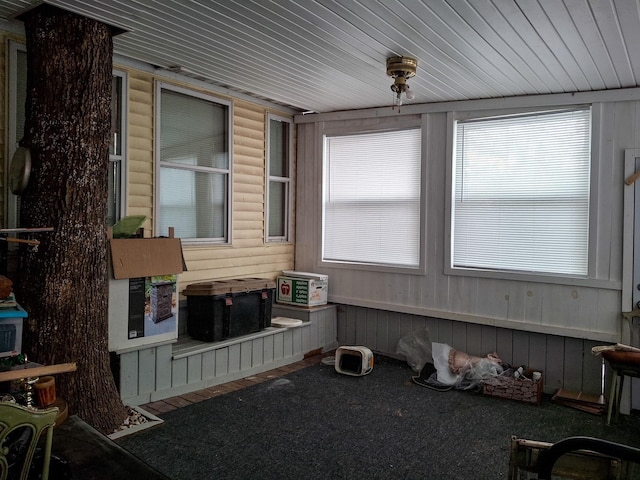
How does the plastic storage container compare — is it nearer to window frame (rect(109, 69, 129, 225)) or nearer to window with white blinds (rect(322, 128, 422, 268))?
window with white blinds (rect(322, 128, 422, 268))

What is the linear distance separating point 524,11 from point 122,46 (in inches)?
109

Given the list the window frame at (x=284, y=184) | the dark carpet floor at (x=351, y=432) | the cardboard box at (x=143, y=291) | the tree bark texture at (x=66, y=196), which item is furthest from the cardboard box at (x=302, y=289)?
the tree bark texture at (x=66, y=196)

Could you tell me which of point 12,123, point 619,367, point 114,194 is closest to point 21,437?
point 12,123

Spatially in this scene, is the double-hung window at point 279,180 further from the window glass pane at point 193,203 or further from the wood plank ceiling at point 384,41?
the wood plank ceiling at point 384,41

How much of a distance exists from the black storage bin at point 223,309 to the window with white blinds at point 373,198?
1.31 meters

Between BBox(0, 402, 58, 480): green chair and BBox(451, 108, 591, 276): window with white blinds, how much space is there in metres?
4.15

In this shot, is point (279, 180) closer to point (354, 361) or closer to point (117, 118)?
point (117, 118)

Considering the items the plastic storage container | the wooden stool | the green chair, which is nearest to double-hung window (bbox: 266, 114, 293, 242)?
the plastic storage container

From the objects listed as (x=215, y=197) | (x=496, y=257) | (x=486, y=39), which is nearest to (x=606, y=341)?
(x=496, y=257)

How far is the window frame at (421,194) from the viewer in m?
5.16

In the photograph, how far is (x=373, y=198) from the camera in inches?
219

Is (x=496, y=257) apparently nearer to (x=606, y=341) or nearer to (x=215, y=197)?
(x=606, y=341)

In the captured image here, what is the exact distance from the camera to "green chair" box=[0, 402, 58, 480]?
141cm

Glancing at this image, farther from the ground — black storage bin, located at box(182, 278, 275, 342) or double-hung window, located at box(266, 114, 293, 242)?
double-hung window, located at box(266, 114, 293, 242)
